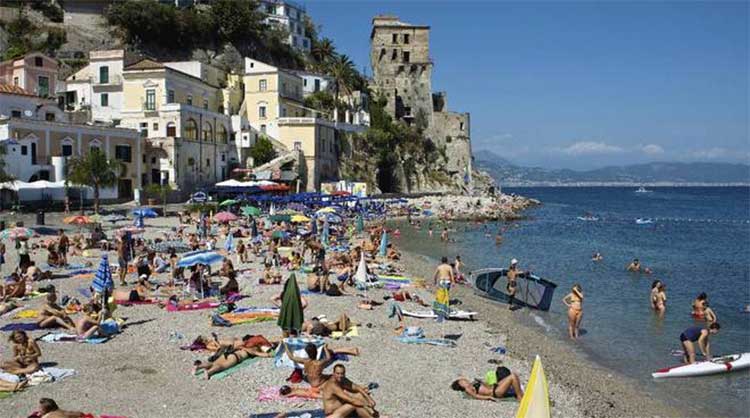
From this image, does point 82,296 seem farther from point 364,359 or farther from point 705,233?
point 705,233

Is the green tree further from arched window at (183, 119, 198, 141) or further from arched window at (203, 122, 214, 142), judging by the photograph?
arched window at (183, 119, 198, 141)

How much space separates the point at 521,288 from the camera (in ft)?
63.7

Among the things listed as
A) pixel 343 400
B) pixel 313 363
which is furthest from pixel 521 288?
pixel 343 400

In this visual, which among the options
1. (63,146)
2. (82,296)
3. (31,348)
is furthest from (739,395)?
→ (63,146)

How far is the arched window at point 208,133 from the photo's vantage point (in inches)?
1954

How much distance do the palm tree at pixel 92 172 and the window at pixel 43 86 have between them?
544 inches

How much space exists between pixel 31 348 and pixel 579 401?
29.5ft

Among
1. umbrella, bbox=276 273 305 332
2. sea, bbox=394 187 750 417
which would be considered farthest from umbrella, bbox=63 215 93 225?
umbrella, bbox=276 273 305 332

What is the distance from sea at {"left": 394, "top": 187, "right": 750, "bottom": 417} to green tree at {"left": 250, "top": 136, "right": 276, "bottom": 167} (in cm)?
1421

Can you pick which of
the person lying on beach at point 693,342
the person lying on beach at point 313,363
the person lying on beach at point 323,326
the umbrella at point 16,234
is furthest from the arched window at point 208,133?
the person lying on beach at point 693,342

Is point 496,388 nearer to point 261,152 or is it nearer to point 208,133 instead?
point 208,133

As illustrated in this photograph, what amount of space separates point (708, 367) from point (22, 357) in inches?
495

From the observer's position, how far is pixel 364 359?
11.9m

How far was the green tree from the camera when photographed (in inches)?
2091
